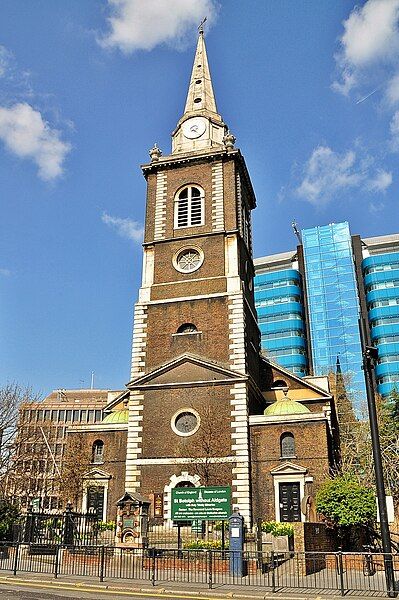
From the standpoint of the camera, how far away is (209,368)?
3209cm

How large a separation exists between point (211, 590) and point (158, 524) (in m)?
13.4

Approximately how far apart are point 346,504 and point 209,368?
10.3 m

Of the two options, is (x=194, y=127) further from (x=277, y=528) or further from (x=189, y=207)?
(x=277, y=528)

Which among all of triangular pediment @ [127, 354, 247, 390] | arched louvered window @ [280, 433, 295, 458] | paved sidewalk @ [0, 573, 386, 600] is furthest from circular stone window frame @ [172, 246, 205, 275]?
paved sidewalk @ [0, 573, 386, 600]

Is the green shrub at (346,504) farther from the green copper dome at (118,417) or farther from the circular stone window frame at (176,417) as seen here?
the green copper dome at (118,417)

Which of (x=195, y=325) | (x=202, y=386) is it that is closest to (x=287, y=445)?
(x=202, y=386)

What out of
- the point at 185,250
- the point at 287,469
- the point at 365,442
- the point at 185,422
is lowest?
the point at 287,469

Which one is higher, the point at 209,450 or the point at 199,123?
the point at 199,123

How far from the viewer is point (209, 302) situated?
34250mm

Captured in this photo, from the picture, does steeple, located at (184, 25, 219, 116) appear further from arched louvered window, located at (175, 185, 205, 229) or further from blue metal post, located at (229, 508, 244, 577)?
blue metal post, located at (229, 508, 244, 577)

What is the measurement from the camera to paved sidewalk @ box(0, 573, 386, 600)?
15.4 metres

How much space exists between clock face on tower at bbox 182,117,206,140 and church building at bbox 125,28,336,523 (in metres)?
0.09

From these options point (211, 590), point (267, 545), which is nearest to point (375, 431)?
point (211, 590)

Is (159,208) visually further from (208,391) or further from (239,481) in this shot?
(239,481)
